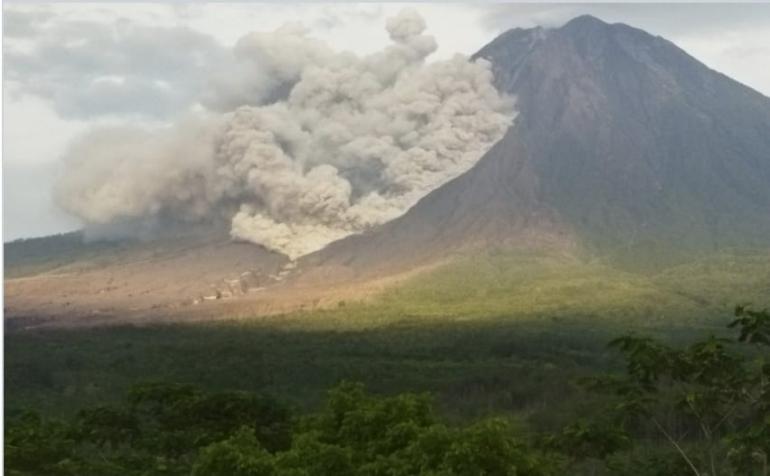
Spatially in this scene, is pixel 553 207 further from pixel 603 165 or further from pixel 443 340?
pixel 443 340

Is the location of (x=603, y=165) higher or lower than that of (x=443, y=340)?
higher

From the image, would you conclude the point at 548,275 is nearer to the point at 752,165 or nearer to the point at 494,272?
the point at 494,272

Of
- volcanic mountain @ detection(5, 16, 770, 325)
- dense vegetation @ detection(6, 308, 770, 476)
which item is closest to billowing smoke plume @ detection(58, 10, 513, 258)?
volcanic mountain @ detection(5, 16, 770, 325)

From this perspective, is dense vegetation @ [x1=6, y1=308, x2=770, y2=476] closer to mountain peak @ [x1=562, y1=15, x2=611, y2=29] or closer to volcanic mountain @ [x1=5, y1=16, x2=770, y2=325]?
volcanic mountain @ [x1=5, y1=16, x2=770, y2=325]

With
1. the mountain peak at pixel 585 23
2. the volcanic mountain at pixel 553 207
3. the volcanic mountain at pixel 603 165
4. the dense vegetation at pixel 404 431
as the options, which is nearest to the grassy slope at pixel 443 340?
the volcanic mountain at pixel 553 207

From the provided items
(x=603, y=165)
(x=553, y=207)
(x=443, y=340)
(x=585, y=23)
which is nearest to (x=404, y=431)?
(x=443, y=340)

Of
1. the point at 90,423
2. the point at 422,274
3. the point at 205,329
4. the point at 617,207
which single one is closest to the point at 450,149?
the point at 617,207
